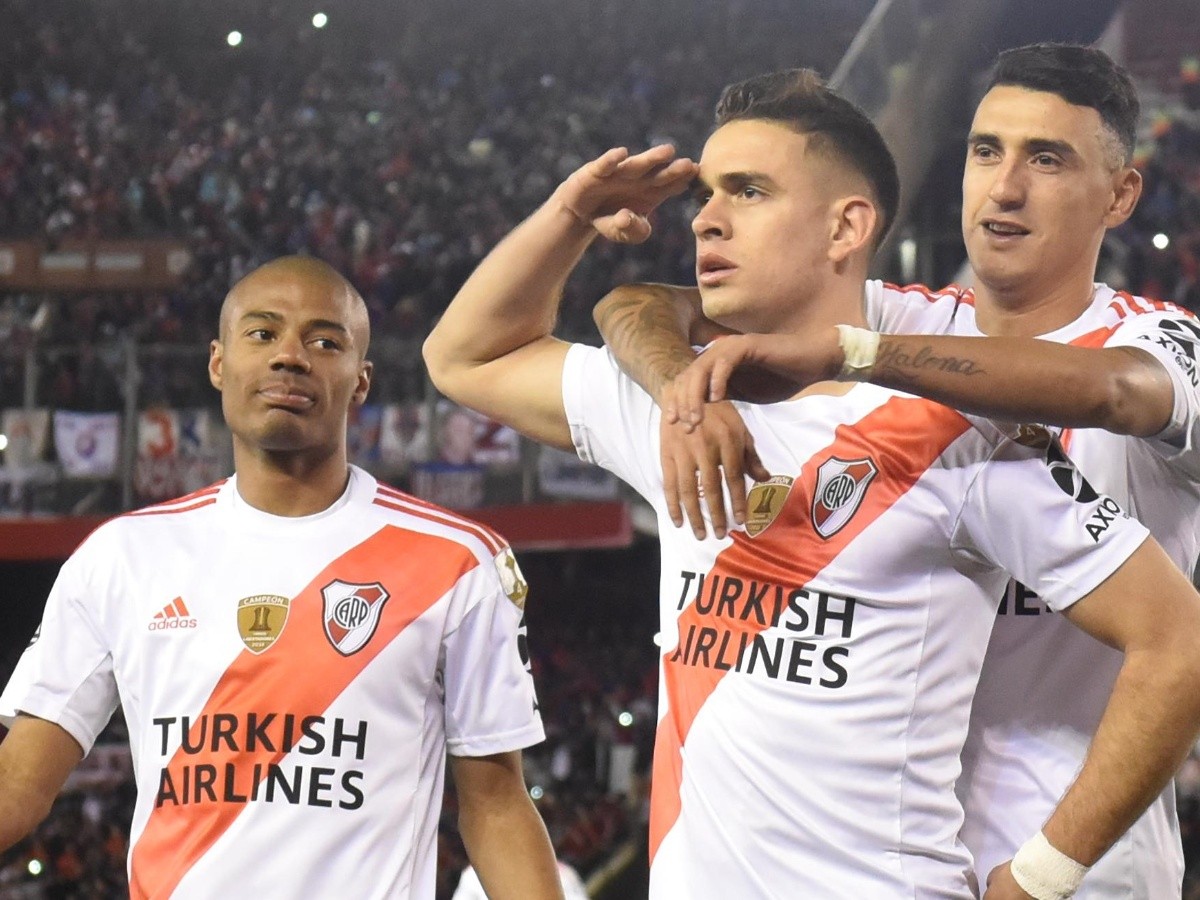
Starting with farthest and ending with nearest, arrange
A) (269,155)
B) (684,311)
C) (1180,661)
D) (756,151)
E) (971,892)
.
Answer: (269,155) < (684,311) < (756,151) < (971,892) < (1180,661)

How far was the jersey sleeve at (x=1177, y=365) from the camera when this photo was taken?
255cm

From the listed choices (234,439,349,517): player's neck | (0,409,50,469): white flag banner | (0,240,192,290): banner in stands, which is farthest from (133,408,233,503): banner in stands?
(234,439,349,517): player's neck

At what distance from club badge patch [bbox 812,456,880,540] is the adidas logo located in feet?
4.01

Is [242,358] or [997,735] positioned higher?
[242,358]

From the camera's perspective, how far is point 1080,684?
2709 millimetres

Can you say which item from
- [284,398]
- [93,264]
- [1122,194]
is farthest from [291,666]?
[93,264]

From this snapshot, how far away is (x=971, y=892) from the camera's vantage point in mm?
2439

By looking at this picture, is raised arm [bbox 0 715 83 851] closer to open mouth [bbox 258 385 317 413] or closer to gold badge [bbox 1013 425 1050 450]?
open mouth [bbox 258 385 317 413]

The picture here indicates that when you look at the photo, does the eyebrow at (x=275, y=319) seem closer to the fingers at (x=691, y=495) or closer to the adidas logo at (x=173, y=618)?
the adidas logo at (x=173, y=618)

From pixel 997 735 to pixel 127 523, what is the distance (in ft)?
5.46

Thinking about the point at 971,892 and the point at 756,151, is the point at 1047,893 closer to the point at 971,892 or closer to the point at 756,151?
the point at 971,892

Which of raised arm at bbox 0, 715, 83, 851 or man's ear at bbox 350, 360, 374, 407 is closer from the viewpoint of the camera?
raised arm at bbox 0, 715, 83, 851

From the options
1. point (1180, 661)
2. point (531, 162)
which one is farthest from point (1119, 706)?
point (531, 162)

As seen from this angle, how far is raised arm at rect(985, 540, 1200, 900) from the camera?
2254mm
